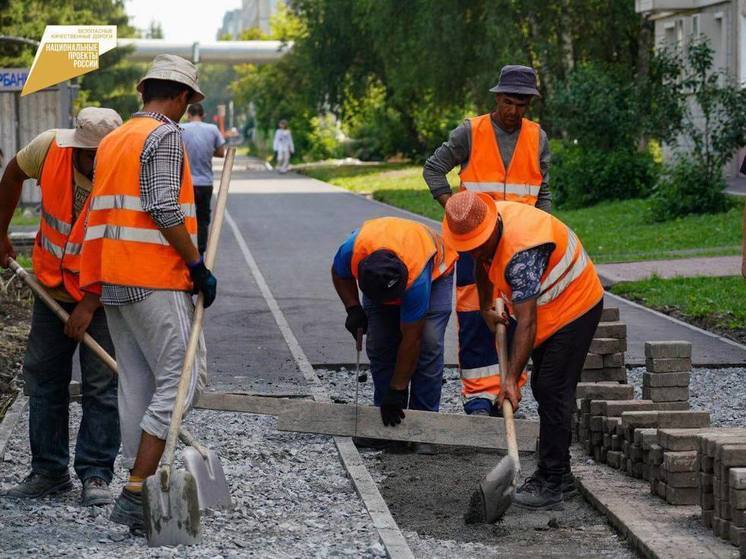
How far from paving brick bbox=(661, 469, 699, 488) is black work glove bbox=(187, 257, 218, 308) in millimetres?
2152

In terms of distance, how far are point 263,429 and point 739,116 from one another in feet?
54.4

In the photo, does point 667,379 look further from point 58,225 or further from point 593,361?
point 58,225

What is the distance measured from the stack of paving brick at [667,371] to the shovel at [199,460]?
2316 mm

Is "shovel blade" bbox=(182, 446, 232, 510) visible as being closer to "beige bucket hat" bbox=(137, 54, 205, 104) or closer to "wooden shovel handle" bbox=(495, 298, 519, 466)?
"wooden shovel handle" bbox=(495, 298, 519, 466)

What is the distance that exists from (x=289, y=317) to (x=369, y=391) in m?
4.20

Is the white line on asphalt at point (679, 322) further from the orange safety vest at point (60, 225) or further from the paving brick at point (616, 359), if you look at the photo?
the orange safety vest at point (60, 225)

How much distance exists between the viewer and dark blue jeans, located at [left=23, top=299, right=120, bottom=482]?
6.66 m

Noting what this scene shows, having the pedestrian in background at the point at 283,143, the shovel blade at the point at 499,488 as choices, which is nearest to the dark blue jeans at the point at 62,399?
the shovel blade at the point at 499,488

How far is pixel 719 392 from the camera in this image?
9.73m

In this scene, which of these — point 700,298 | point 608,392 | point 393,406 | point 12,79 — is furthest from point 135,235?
point 12,79

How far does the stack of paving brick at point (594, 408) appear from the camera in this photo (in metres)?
7.57

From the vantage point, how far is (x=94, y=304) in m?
6.37

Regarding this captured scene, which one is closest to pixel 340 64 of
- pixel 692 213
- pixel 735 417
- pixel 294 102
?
pixel 294 102

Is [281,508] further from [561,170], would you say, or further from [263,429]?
[561,170]
